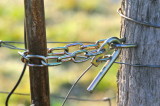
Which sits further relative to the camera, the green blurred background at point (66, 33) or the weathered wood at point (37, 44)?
the green blurred background at point (66, 33)

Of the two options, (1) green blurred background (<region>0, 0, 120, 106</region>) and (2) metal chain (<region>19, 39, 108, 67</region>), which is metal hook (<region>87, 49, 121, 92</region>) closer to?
(2) metal chain (<region>19, 39, 108, 67</region>)

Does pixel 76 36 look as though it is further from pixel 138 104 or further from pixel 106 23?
pixel 138 104

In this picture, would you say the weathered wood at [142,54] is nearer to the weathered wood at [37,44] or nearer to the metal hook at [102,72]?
the metal hook at [102,72]

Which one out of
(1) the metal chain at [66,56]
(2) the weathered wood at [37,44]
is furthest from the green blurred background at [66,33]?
(1) the metal chain at [66,56]

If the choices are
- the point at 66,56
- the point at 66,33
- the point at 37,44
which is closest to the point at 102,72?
the point at 66,56

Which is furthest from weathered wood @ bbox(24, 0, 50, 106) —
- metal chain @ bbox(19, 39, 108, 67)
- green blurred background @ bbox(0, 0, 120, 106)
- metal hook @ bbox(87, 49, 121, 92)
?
green blurred background @ bbox(0, 0, 120, 106)

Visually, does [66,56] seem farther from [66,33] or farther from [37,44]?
[66,33]

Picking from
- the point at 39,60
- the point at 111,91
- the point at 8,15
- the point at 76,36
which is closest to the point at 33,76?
the point at 39,60
